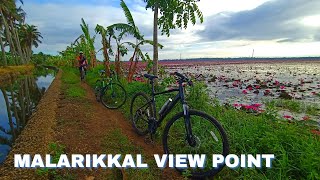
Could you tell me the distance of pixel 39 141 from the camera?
5.57 m

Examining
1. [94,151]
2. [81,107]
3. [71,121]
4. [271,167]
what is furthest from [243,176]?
[81,107]

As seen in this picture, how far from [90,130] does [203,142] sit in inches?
129

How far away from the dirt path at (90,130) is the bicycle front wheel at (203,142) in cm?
41

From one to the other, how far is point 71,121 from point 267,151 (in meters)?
5.50

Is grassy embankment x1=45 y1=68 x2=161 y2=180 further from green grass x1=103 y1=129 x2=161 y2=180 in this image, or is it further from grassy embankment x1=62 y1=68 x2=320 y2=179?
grassy embankment x1=62 y1=68 x2=320 y2=179

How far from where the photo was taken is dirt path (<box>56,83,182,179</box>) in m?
4.50

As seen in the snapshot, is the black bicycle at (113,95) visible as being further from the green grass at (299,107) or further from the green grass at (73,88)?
the green grass at (299,107)

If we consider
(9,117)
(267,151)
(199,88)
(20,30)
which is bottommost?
(9,117)

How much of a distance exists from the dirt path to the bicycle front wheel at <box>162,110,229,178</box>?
16.1 inches

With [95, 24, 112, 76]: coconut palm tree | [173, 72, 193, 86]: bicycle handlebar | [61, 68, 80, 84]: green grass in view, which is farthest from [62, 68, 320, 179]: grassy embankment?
[61, 68, 80, 84]: green grass

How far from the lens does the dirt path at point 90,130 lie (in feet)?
14.8

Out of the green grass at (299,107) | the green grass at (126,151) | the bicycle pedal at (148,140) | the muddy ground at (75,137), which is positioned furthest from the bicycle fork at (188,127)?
the green grass at (299,107)

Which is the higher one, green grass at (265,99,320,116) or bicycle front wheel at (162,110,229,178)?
bicycle front wheel at (162,110,229,178)

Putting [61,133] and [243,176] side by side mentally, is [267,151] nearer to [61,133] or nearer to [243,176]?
[243,176]
